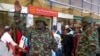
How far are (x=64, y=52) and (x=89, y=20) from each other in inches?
245

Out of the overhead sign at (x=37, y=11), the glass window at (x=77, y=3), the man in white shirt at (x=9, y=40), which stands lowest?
the man in white shirt at (x=9, y=40)

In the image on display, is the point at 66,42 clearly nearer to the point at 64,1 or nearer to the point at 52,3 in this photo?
the point at 52,3

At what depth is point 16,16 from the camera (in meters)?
6.59

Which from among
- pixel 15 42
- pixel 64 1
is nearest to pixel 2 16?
pixel 15 42

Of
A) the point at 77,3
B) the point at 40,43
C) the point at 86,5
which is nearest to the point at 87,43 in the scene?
the point at 40,43

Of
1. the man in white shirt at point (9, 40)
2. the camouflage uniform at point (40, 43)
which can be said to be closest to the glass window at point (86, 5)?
the man in white shirt at point (9, 40)

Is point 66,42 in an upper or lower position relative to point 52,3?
lower

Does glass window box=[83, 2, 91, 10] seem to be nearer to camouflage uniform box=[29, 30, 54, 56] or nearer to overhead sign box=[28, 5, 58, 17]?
overhead sign box=[28, 5, 58, 17]

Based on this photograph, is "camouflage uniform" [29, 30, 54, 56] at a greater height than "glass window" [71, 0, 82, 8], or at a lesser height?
lesser

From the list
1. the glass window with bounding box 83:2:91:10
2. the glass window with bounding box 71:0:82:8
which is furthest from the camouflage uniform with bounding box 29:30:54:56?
the glass window with bounding box 83:2:91:10

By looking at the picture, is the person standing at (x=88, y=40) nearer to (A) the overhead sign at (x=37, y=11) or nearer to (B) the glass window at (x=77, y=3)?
(A) the overhead sign at (x=37, y=11)

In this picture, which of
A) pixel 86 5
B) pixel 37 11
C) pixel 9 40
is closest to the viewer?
pixel 9 40

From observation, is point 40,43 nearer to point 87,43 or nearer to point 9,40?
point 87,43

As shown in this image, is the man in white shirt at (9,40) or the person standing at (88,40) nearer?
the person standing at (88,40)
